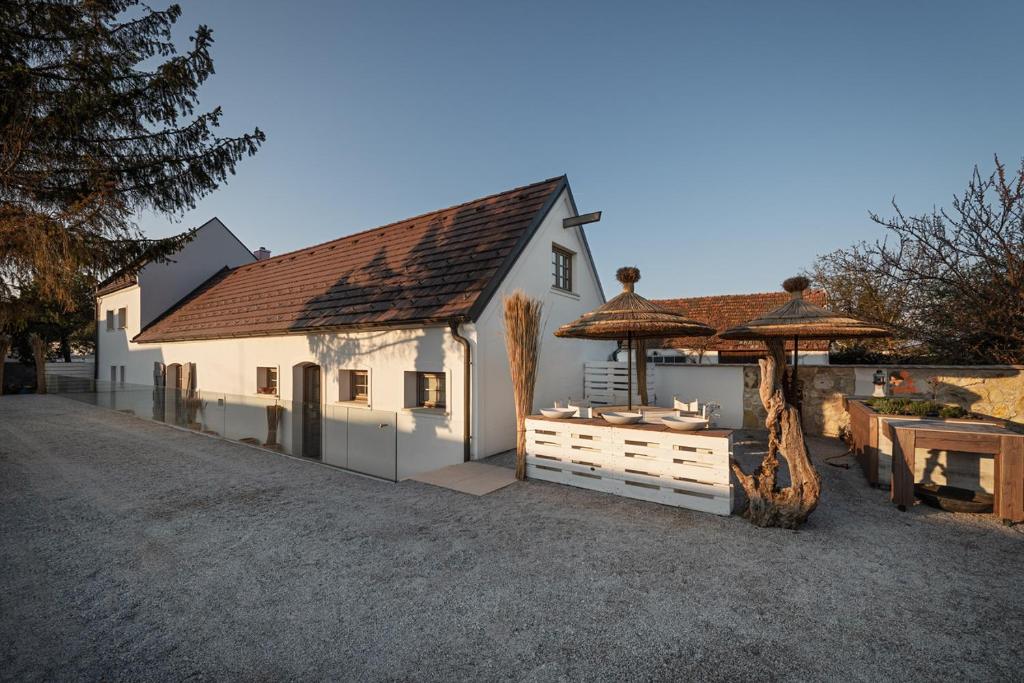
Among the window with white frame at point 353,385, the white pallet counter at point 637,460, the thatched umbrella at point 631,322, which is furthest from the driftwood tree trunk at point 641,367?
the window with white frame at point 353,385

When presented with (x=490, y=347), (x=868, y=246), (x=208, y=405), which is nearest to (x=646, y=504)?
(x=490, y=347)

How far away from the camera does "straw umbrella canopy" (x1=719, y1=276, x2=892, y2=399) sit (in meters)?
6.43

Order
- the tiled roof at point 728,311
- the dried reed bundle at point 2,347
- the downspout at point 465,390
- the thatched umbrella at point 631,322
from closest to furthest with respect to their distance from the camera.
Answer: the thatched umbrella at point 631,322, the downspout at point 465,390, the tiled roof at point 728,311, the dried reed bundle at point 2,347

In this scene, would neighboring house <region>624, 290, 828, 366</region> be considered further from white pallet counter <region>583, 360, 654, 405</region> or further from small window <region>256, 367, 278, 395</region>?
small window <region>256, 367, 278, 395</region>

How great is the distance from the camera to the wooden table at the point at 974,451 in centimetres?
499

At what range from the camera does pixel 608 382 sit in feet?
37.3

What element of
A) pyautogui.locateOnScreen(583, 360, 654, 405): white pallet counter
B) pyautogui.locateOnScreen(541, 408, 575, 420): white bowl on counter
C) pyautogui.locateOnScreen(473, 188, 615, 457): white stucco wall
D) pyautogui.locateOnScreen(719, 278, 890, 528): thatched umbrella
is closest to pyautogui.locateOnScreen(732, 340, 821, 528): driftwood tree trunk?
pyautogui.locateOnScreen(719, 278, 890, 528): thatched umbrella

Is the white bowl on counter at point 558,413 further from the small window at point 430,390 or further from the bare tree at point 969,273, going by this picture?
the bare tree at point 969,273

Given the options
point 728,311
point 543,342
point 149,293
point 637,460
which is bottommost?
point 637,460

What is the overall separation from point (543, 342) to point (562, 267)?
2550 millimetres

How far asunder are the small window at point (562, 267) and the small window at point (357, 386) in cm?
554

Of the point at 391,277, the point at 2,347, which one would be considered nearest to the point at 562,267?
the point at 391,277

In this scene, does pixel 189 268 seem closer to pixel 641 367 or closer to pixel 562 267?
pixel 562 267

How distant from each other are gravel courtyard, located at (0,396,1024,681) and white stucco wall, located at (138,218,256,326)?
648 inches
